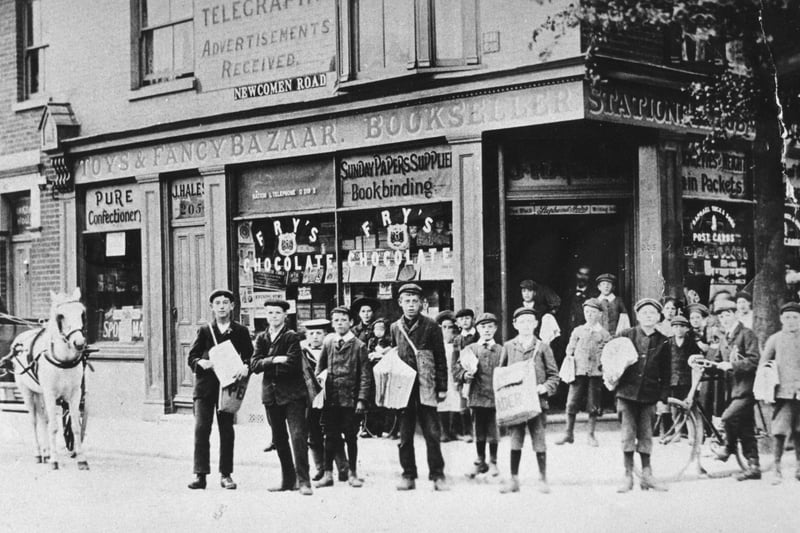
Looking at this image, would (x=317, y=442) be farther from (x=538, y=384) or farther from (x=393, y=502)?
(x=538, y=384)

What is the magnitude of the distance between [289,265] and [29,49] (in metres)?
6.39

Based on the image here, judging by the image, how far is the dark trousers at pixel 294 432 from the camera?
9211mm

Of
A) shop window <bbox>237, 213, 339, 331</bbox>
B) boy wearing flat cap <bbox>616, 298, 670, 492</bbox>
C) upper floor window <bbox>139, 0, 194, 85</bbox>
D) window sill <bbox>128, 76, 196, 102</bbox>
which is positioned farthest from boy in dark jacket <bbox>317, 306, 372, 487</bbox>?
upper floor window <bbox>139, 0, 194, 85</bbox>

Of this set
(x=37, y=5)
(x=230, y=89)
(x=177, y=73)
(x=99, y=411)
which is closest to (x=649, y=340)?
(x=230, y=89)

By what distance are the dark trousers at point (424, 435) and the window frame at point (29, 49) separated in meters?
10.1

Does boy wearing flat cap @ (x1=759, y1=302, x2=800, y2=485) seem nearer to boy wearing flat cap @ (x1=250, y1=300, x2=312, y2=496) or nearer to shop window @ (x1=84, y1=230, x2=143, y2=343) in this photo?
boy wearing flat cap @ (x1=250, y1=300, x2=312, y2=496)

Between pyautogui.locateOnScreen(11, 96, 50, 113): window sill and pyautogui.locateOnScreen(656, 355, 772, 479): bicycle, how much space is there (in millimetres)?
11245

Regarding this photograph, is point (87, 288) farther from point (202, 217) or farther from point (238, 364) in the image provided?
point (238, 364)

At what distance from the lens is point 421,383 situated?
9328 mm

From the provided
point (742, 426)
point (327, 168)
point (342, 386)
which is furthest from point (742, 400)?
point (327, 168)

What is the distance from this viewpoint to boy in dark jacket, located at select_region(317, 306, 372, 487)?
9.52 metres

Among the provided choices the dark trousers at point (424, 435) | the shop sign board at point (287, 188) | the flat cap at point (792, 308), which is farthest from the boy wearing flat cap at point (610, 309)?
the shop sign board at point (287, 188)

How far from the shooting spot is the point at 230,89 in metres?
14.1

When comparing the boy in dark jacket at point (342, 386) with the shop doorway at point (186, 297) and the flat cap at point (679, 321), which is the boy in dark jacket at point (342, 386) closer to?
the flat cap at point (679, 321)
